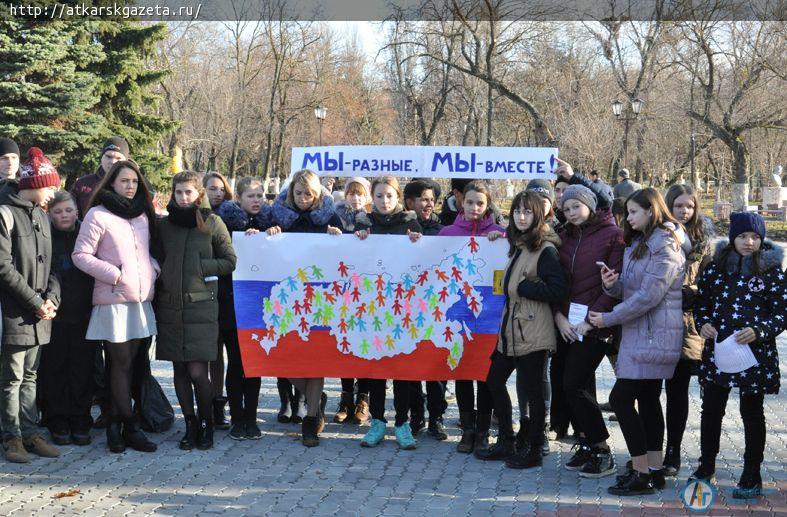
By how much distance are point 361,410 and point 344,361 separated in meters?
0.74

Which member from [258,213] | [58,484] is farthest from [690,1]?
[58,484]

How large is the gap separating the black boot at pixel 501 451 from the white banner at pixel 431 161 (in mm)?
1933

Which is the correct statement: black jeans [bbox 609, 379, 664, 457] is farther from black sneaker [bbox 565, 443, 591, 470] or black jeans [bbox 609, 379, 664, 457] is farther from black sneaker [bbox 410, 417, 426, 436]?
black sneaker [bbox 410, 417, 426, 436]

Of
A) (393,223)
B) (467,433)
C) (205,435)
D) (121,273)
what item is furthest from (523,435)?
(121,273)

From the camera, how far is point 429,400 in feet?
22.4

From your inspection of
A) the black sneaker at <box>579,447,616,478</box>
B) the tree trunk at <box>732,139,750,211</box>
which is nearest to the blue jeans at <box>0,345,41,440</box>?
the black sneaker at <box>579,447,616,478</box>

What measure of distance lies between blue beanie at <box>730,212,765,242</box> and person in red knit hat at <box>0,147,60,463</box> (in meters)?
4.53

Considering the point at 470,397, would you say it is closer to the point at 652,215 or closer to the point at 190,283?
the point at 652,215

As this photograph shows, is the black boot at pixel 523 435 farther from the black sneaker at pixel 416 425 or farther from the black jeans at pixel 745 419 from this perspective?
the black jeans at pixel 745 419

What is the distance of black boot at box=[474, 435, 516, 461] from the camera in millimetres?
6113

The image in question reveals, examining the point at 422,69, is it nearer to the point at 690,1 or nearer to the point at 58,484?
the point at 690,1

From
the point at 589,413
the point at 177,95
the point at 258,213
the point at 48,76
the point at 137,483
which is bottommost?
the point at 137,483

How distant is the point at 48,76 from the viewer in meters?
23.8

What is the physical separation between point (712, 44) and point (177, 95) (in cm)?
2642
